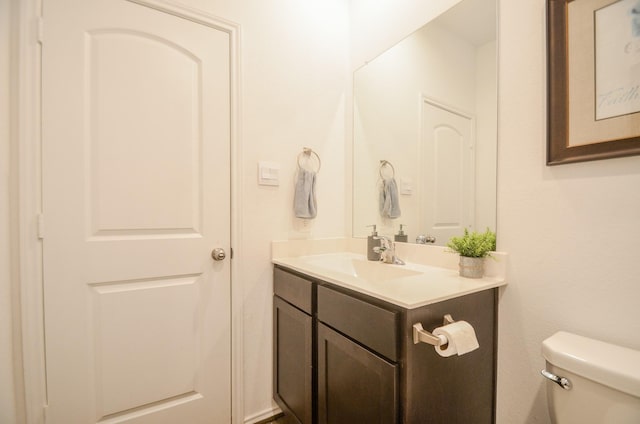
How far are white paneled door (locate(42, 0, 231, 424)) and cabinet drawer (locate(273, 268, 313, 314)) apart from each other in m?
0.26

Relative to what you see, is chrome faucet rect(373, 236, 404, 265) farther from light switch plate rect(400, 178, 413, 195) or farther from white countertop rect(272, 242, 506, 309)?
light switch plate rect(400, 178, 413, 195)

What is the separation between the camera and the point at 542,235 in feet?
3.21

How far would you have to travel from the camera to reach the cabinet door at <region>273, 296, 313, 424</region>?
1.24m

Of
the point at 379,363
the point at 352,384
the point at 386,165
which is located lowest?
the point at 352,384

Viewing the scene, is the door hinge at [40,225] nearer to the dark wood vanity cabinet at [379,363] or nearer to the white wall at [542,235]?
the dark wood vanity cabinet at [379,363]

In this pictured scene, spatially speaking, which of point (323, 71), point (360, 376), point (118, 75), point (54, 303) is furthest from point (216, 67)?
point (360, 376)

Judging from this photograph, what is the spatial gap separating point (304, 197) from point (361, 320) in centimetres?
81

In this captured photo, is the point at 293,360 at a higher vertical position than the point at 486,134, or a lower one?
lower

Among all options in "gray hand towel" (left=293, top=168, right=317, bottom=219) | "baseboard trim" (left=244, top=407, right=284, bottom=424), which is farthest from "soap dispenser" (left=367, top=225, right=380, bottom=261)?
"baseboard trim" (left=244, top=407, right=284, bottom=424)

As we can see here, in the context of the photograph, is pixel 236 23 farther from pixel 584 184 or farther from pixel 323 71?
pixel 584 184

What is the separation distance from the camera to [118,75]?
121 cm

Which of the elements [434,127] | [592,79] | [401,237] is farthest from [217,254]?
[592,79]

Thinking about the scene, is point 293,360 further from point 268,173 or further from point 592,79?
point 592,79

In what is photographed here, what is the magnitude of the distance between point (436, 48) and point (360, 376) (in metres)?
1.45
